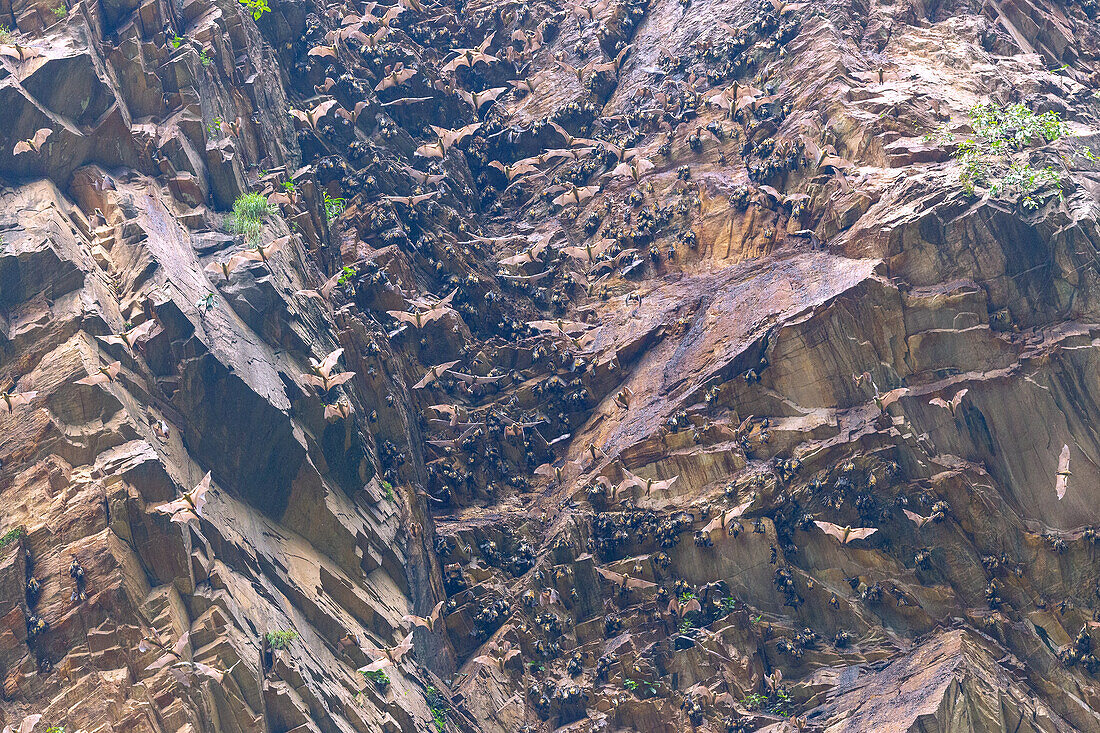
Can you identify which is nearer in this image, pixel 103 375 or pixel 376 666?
pixel 103 375

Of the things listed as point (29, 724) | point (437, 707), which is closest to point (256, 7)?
point (437, 707)

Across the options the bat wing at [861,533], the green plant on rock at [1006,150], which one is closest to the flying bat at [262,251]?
the bat wing at [861,533]

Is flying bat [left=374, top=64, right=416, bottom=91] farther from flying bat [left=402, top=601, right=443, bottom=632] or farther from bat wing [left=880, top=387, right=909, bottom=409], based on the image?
bat wing [left=880, top=387, right=909, bottom=409]

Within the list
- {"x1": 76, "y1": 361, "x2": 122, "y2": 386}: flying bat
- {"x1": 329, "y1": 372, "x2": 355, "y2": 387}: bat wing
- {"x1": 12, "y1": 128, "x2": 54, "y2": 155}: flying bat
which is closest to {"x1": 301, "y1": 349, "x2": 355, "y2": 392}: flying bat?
{"x1": 329, "y1": 372, "x2": 355, "y2": 387}: bat wing

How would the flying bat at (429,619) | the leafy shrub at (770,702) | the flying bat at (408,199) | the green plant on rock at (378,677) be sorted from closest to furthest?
the green plant on rock at (378,677) < the leafy shrub at (770,702) < the flying bat at (429,619) < the flying bat at (408,199)

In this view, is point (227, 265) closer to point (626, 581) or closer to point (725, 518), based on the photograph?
point (626, 581)

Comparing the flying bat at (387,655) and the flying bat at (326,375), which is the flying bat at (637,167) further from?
the flying bat at (387,655)

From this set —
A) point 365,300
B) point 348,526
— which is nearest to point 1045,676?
point 348,526

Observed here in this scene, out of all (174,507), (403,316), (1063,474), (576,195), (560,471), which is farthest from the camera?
(576,195)
